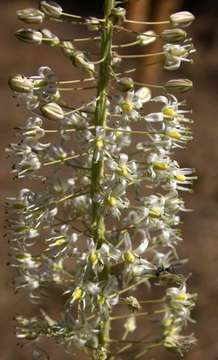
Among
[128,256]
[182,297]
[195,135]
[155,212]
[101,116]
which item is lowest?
[195,135]

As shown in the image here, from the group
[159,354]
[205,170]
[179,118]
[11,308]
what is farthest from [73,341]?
[205,170]

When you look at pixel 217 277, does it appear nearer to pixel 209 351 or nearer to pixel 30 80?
pixel 209 351

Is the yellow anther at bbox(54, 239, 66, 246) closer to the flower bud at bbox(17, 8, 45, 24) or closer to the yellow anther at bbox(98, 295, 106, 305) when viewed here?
the yellow anther at bbox(98, 295, 106, 305)

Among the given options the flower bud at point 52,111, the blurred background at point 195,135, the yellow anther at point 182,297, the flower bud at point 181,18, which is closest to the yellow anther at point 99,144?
the flower bud at point 52,111

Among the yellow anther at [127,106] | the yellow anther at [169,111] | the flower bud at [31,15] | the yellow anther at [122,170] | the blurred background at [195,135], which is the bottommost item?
the blurred background at [195,135]

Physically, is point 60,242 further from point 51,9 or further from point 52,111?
point 51,9

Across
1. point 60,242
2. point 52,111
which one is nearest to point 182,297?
point 60,242

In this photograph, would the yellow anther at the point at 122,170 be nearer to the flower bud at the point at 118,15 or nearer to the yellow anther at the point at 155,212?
the yellow anther at the point at 155,212
